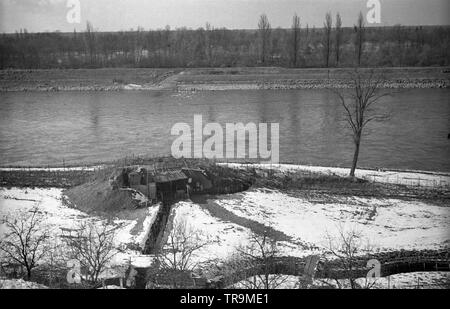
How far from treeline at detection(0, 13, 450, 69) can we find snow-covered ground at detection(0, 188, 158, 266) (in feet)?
158

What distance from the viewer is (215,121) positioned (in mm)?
39562

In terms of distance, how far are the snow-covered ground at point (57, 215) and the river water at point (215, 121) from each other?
→ 6338mm

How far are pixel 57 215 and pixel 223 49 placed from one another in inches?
2623

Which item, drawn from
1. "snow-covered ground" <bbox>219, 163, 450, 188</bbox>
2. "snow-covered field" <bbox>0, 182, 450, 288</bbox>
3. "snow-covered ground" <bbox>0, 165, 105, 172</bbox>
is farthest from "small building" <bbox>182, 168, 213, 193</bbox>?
"snow-covered ground" <bbox>0, 165, 105, 172</bbox>

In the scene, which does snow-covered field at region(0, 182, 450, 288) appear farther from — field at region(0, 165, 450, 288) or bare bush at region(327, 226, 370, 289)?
bare bush at region(327, 226, 370, 289)

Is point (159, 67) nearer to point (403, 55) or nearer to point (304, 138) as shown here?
point (403, 55)

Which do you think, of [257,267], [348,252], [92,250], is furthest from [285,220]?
[92,250]

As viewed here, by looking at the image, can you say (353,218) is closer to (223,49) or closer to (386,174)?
(386,174)

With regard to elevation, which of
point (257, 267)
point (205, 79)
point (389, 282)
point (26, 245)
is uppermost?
point (205, 79)

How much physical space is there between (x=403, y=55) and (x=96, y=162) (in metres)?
53.7

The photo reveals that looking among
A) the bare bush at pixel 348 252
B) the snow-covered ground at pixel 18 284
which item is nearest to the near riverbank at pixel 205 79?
the bare bush at pixel 348 252

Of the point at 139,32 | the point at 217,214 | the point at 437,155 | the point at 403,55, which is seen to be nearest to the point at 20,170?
the point at 217,214

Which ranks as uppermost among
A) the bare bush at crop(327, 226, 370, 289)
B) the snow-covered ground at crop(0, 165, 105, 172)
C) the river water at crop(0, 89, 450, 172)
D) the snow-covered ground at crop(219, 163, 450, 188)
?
the river water at crop(0, 89, 450, 172)

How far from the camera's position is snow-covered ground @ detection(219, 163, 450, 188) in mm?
24031
